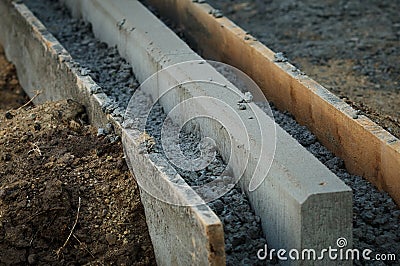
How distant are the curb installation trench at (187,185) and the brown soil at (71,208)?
5.6 inches

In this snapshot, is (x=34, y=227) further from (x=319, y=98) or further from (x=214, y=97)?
(x=319, y=98)

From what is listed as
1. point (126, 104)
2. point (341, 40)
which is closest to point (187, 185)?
point (126, 104)

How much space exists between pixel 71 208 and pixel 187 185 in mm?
932

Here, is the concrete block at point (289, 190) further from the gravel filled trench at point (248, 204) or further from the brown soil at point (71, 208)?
the brown soil at point (71, 208)

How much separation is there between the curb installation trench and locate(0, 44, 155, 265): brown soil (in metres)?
0.14

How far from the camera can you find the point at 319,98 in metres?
5.40

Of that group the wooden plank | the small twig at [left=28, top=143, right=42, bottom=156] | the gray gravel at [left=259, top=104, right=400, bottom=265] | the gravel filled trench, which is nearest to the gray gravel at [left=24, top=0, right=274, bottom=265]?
the gravel filled trench

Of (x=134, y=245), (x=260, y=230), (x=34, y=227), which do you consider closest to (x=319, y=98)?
(x=260, y=230)

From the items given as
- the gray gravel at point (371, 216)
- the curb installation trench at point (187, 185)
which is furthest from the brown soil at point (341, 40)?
the curb installation trench at point (187, 185)

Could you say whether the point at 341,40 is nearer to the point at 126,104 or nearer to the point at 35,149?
the point at 126,104

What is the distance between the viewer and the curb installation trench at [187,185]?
4180 millimetres

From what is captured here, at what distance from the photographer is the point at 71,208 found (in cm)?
504

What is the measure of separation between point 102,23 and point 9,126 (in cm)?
168

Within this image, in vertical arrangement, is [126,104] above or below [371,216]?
above
